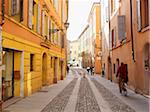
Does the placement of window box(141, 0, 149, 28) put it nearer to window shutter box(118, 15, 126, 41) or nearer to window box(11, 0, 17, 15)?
window shutter box(118, 15, 126, 41)

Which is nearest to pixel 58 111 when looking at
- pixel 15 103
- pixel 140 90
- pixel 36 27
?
pixel 15 103

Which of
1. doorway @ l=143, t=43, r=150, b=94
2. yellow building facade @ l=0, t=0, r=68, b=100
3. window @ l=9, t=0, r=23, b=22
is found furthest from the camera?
doorway @ l=143, t=43, r=150, b=94

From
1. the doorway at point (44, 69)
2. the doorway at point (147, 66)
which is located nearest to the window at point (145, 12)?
the doorway at point (147, 66)

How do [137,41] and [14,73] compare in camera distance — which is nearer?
[14,73]

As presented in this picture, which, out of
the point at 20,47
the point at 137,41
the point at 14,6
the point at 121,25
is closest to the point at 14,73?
the point at 20,47

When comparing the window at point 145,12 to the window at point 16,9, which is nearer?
the window at point 16,9

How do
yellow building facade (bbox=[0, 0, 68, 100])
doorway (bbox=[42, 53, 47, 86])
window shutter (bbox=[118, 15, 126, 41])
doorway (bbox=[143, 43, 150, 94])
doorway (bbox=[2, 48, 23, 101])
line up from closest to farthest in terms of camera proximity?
yellow building facade (bbox=[0, 0, 68, 100]) → doorway (bbox=[2, 48, 23, 101]) → doorway (bbox=[143, 43, 150, 94]) → window shutter (bbox=[118, 15, 126, 41]) → doorway (bbox=[42, 53, 47, 86])

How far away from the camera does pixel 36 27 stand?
17250mm

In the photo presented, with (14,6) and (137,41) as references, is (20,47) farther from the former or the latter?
(137,41)

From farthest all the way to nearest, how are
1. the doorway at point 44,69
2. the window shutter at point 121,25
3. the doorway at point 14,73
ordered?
the doorway at point 44,69
the window shutter at point 121,25
the doorway at point 14,73

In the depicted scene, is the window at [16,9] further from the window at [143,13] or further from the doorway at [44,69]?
the doorway at [44,69]

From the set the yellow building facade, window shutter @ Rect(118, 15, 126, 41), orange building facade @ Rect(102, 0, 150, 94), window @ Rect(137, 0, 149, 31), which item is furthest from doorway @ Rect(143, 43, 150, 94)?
the yellow building facade

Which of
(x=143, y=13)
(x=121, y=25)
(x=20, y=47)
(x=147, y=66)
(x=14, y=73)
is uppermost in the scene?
(x=121, y=25)

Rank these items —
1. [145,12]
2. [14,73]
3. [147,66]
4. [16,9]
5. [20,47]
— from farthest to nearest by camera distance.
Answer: [145,12] < [147,66] < [14,73] < [20,47] < [16,9]
